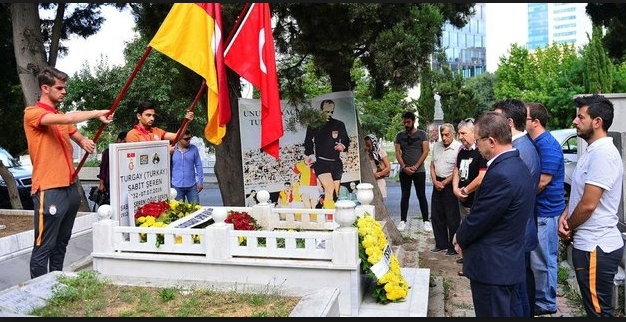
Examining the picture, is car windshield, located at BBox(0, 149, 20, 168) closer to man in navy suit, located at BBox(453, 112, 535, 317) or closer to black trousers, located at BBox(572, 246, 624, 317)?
man in navy suit, located at BBox(453, 112, 535, 317)

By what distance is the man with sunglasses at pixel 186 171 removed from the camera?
8031mm

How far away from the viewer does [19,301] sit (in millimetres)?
→ 3914

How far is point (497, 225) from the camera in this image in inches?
143

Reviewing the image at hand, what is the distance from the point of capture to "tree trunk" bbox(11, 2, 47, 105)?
849 cm

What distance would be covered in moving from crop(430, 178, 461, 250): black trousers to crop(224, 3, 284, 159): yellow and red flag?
2807mm

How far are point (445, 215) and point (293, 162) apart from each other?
227 cm

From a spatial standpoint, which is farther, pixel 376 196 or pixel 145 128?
pixel 376 196

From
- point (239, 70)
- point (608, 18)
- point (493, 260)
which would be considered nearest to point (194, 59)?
point (239, 70)

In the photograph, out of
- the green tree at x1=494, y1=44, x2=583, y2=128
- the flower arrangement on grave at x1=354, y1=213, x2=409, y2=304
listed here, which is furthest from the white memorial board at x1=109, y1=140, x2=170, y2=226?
the green tree at x1=494, y1=44, x2=583, y2=128

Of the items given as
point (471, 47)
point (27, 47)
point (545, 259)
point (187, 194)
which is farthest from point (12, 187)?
point (471, 47)

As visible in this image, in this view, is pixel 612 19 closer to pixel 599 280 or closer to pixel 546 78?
pixel 599 280

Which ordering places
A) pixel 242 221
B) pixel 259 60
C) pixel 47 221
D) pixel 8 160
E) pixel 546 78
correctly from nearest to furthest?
1. pixel 47 221
2. pixel 242 221
3. pixel 259 60
4. pixel 8 160
5. pixel 546 78
